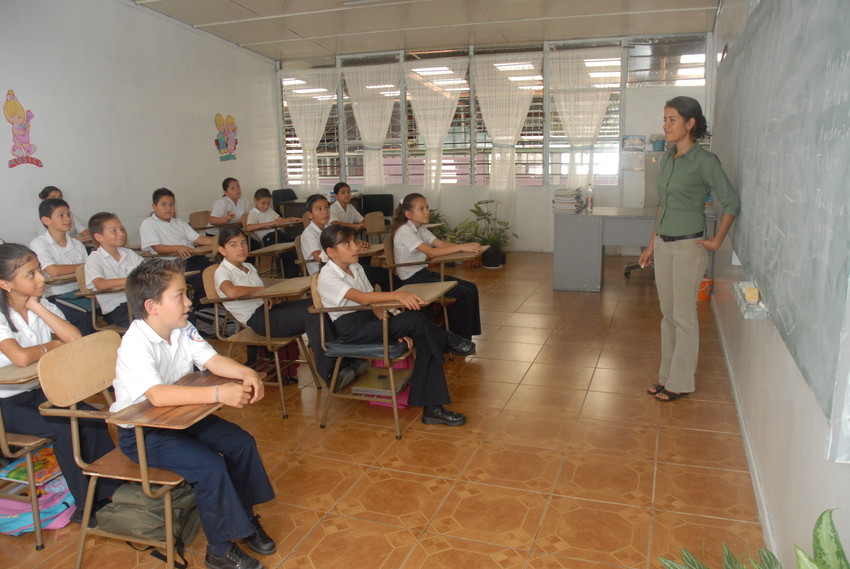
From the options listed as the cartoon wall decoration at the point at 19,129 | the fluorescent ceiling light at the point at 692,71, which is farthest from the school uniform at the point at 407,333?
the fluorescent ceiling light at the point at 692,71

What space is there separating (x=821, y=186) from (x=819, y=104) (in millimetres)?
222

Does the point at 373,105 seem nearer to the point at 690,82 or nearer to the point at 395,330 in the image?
the point at 690,82

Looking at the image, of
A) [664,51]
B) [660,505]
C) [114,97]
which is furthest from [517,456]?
[664,51]

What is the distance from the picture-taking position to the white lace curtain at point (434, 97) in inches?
364

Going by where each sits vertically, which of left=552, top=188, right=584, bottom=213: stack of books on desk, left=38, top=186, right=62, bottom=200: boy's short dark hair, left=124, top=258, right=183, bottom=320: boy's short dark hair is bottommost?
left=124, top=258, right=183, bottom=320: boy's short dark hair

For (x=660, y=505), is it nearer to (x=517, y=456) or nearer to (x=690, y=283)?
(x=517, y=456)

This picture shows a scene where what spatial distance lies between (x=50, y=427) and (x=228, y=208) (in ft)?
17.2

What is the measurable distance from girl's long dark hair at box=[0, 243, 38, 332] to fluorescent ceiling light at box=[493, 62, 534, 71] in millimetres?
7422

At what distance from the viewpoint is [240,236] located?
3986mm

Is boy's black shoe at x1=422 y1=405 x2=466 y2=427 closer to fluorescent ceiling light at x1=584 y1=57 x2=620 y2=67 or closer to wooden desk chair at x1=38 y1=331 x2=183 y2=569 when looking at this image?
wooden desk chair at x1=38 y1=331 x2=183 y2=569

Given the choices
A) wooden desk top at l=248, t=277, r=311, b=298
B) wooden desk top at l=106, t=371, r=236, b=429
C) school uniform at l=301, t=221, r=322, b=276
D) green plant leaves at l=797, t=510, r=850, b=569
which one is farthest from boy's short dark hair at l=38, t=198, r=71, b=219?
green plant leaves at l=797, t=510, r=850, b=569

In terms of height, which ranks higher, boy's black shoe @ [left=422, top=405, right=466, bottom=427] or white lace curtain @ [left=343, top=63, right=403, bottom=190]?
white lace curtain @ [left=343, top=63, right=403, bottom=190]

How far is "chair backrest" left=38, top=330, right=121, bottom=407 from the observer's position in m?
2.20

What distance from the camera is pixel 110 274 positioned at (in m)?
4.40
